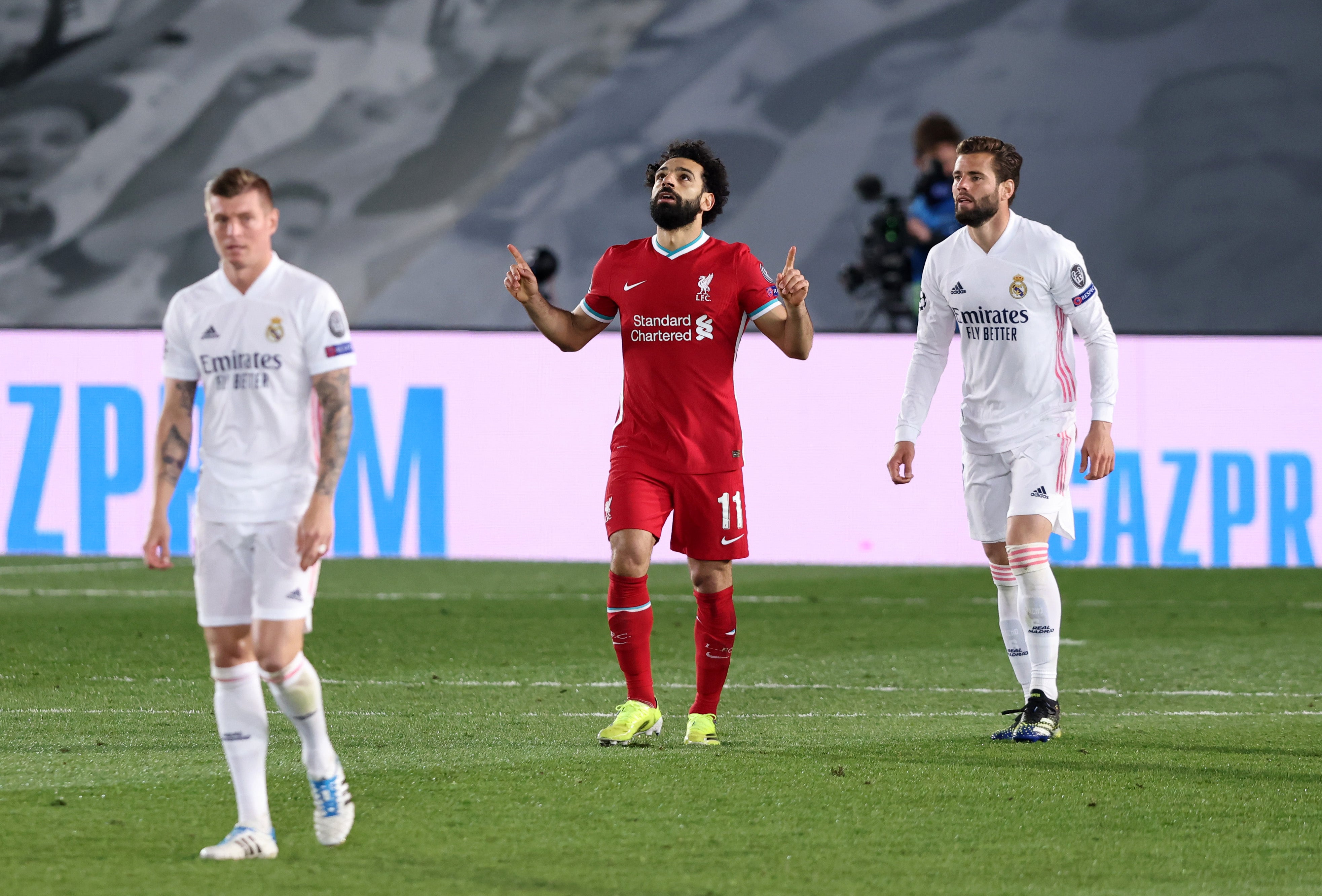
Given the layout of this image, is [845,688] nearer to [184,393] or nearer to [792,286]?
[792,286]

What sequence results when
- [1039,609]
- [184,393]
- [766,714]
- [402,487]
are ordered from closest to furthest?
[184,393]
[1039,609]
[766,714]
[402,487]

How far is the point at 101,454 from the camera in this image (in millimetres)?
12961

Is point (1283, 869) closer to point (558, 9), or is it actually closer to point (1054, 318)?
point (1054, 318)

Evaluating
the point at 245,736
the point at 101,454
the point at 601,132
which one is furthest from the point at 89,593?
the point at 601,132

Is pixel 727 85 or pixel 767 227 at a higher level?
pixel 727 85

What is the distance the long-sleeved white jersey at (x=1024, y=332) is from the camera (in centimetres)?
660

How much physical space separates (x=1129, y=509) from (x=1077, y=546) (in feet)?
1.33

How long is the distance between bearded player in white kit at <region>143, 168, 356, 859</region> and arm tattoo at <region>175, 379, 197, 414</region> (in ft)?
0.20

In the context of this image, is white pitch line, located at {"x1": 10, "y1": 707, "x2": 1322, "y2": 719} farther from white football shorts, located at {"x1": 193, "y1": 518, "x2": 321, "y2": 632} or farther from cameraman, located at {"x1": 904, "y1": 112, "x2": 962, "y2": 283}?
cameraman, located at {"x1": 904, "y1": 112, "x2": 962, "y2": 283}

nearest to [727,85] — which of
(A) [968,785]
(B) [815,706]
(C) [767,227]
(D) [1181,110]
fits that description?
(C) [767,227]

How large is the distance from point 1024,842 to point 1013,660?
79.8 inches

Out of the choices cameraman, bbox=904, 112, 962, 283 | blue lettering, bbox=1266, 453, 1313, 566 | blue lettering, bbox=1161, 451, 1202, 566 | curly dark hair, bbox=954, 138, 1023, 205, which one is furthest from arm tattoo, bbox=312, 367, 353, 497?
cameraman, bbox=904, 112, 962, 283

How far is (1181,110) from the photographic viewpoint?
22484 mm

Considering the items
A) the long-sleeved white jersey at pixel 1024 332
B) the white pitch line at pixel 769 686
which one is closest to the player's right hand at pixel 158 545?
the long-sleeved white jersey at pixel 1024 332
